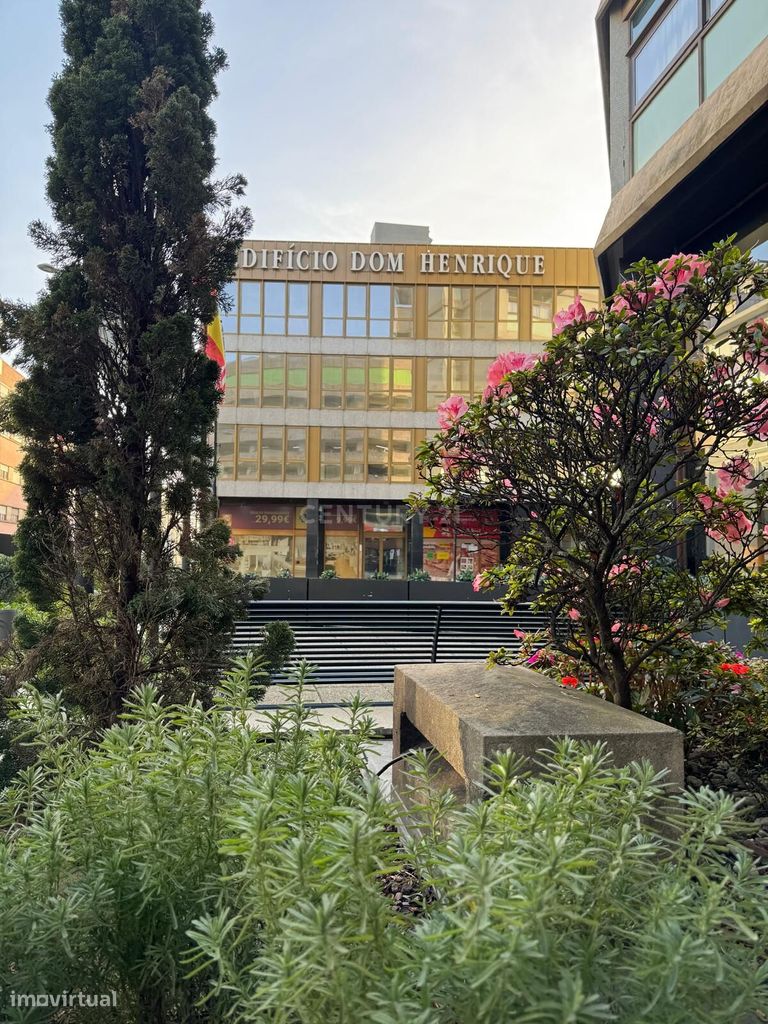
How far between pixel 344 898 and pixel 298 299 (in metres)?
33.4

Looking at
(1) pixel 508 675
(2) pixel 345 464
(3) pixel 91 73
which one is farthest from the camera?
(2) pixel 345 464

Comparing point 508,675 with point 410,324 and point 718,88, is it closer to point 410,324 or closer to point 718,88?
point 718,88

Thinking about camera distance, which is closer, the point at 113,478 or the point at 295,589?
the point at 113,478

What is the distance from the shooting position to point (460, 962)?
0.78 metres

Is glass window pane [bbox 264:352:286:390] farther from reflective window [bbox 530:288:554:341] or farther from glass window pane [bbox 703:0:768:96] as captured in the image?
glass window pane [bbox 703:0:768:96]

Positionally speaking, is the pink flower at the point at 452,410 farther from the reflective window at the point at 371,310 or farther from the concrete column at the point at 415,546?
the reflective window at the point at 371,310

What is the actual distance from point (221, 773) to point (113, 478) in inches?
143

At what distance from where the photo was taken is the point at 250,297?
105 feet

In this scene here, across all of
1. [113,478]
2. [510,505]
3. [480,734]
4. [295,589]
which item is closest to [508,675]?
[510,505]

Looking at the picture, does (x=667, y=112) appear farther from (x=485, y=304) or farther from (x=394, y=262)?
(x=394, y=262)

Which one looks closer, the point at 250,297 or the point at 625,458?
the point at 625,458

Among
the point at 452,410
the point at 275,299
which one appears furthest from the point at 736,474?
the point at 275,299

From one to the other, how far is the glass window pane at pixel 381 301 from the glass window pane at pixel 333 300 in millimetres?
1517

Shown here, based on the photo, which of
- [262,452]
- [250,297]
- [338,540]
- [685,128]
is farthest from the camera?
[338,540]
